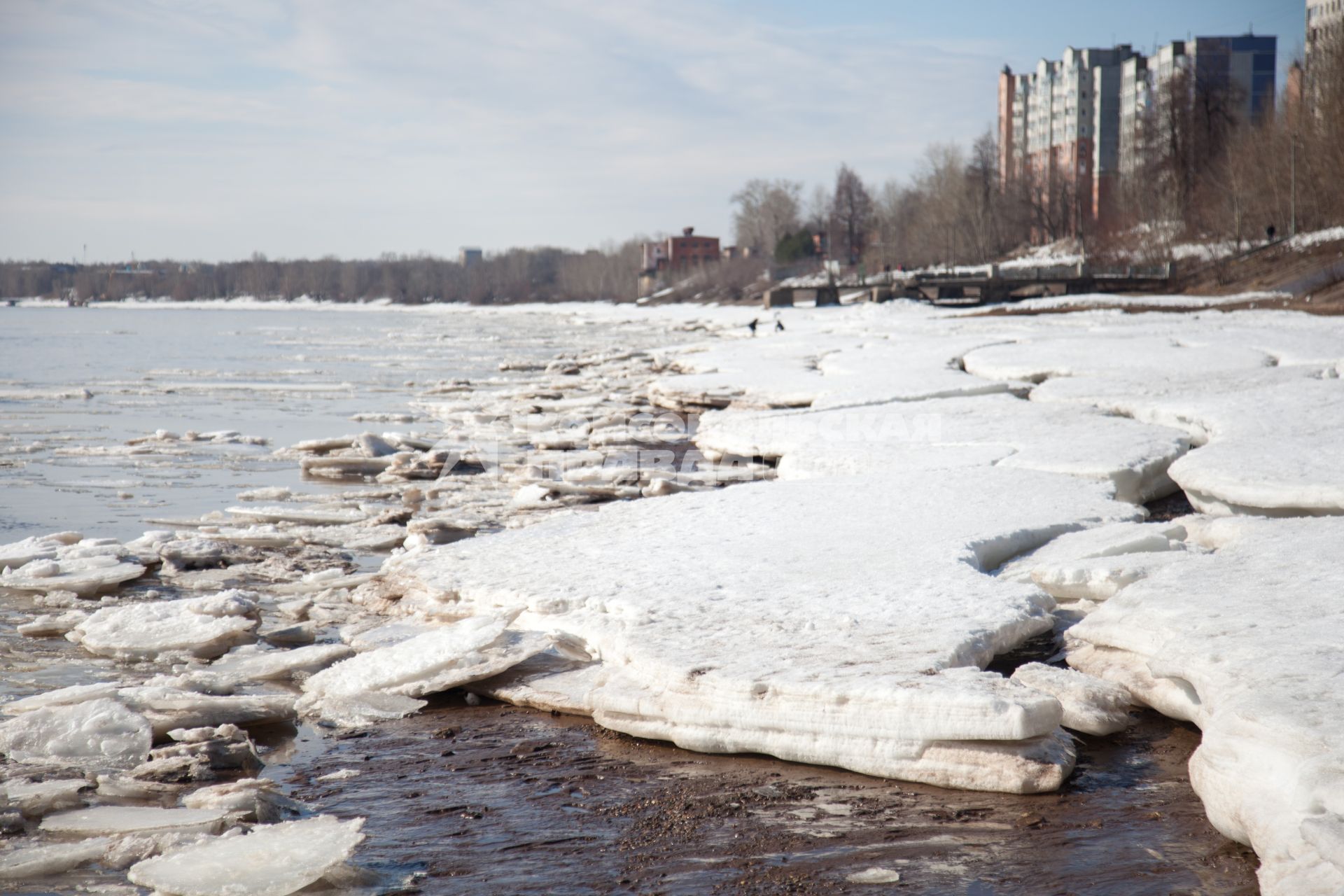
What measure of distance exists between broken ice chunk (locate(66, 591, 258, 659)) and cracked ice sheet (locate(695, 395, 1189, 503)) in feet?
12.7

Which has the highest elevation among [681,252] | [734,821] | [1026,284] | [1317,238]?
[681,252]

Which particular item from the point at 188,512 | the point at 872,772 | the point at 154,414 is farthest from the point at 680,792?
the point at 154,414

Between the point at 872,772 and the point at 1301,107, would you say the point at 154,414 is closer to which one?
the point at 872,772

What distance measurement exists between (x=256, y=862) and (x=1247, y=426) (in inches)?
275

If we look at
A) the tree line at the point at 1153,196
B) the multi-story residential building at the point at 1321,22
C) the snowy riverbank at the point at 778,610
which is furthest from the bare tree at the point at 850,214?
the snowy riverbank at the point at 778,610

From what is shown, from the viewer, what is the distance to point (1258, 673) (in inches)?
121

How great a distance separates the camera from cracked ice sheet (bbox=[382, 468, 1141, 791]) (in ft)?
10.2

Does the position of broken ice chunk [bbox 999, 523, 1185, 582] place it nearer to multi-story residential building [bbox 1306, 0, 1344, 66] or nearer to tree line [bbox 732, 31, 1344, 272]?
tree line [bbox 732, 31, 1344, 272]

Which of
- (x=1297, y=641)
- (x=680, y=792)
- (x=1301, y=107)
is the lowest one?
(x=680, y=792)

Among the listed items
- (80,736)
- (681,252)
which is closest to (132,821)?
(80,736)

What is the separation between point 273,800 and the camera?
3.00 m

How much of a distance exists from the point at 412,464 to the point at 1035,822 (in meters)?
7.08

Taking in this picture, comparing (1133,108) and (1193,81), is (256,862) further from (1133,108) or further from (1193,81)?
(1133,108)

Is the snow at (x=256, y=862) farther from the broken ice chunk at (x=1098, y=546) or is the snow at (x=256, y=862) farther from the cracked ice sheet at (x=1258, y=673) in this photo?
the broken ice chunk at (x=1098, y=546)
